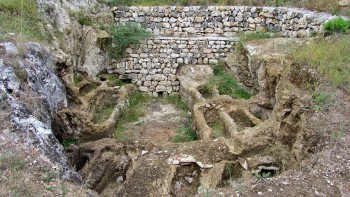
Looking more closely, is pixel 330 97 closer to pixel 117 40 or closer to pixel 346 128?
pixel 346 128

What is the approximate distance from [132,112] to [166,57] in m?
2.63

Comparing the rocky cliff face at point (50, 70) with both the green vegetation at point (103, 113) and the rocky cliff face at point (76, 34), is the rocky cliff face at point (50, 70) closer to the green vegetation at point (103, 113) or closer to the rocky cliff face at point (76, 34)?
the rocky cliff face at point (76, 34)

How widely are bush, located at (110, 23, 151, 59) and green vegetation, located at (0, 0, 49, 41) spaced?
3272 millimetres

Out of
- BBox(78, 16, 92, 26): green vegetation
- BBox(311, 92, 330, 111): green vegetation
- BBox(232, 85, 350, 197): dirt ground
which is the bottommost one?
BBox(232, 85, 350, 197): dirt ground

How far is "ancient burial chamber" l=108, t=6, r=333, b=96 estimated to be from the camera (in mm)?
11930

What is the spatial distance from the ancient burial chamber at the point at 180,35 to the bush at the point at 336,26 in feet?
7.56

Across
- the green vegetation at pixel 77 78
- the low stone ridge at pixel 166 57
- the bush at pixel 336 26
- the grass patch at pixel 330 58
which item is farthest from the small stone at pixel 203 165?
the low stone ridge at pixel 166 57

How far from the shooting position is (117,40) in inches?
457

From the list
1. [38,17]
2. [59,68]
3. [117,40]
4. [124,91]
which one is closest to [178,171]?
[59,68]

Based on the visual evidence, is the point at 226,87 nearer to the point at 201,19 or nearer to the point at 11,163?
the point at 201,19

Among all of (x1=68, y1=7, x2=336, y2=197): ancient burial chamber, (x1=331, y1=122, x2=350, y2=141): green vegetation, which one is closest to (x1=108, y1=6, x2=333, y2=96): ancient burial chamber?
(x1=68, y1=7, x2=336, y2=197): ancient burial chamber

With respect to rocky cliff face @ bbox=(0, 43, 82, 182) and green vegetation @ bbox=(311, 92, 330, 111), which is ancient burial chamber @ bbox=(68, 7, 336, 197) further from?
rocky cliff face @ bbox=(0, 43, 82, 182)

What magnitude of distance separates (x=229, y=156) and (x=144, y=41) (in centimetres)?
643

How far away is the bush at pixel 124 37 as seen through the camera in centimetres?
1162
